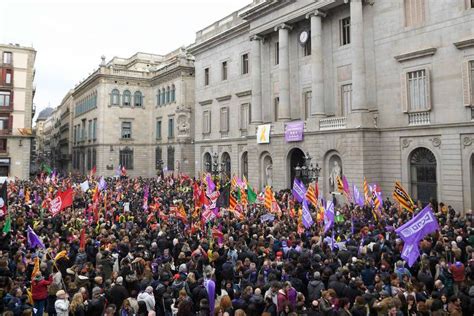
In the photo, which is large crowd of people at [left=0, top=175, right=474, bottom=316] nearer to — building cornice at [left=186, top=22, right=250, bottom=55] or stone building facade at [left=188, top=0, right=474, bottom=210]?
stone building facade at [left=188, top=0, right=474, bottom=210]

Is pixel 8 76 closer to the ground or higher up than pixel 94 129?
higher up

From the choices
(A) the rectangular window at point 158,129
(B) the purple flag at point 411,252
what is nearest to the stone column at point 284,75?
(B) the purple flag at point 411,252

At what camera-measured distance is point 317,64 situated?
101ft

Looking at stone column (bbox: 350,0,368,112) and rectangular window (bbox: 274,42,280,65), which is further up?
rectangular window (bbox: 274,42,280,65)

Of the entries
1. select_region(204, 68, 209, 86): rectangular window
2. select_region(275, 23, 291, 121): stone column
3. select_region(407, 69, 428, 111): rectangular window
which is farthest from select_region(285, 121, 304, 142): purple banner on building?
select_region(204, 68, 209, 86): rectangular window

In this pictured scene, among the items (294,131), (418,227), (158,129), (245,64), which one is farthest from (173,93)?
(418,227)

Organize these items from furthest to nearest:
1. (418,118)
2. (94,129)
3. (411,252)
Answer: (94,129), (418,118), (411,252)

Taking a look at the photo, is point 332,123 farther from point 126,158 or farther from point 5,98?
point 5,98

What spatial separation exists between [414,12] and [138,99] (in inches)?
1564

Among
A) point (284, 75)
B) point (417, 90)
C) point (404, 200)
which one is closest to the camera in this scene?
point (404, 200)

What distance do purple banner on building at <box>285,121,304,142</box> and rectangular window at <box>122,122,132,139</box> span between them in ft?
99.2

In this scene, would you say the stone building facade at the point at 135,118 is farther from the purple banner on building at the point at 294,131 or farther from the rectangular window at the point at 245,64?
the purple banner on building at the point at 294,131

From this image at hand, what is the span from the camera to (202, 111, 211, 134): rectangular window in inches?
1812

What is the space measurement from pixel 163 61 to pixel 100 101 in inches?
647
